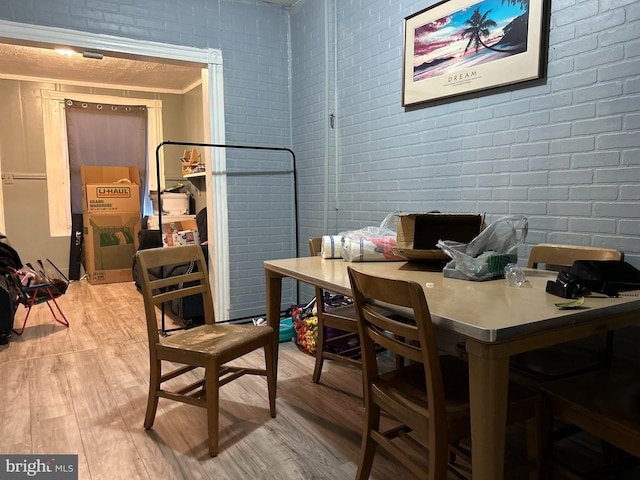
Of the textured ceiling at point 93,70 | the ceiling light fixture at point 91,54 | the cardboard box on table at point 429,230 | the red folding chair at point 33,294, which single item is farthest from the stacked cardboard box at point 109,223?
the cardboard box on table at point 429,230

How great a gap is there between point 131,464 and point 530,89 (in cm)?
240

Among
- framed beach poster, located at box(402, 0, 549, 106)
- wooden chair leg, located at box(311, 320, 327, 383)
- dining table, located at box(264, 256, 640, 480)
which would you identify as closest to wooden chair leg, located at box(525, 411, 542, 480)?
dining table, located at box(264, 256, 640, 480)

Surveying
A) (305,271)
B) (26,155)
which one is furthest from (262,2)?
(26,155)

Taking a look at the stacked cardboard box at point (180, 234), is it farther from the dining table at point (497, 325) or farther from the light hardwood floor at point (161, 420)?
the dining table at point (497, 325)

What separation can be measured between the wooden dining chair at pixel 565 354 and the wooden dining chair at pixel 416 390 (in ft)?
0.69

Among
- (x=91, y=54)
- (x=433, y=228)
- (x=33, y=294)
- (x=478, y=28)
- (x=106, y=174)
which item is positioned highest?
(x=91, y=54)

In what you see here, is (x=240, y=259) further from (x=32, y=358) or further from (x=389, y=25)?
(x=389, y=25)

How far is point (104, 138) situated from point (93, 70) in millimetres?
936

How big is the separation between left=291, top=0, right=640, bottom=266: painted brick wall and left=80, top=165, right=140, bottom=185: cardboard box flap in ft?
12.5

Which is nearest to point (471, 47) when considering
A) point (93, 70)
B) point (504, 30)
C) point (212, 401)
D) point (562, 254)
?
point (504, 30)

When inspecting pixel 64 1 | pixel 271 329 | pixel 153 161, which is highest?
pixel 64 1

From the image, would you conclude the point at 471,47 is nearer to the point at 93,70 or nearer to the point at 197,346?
the point at 197,346

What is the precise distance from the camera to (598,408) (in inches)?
49.6

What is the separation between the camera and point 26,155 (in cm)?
557
